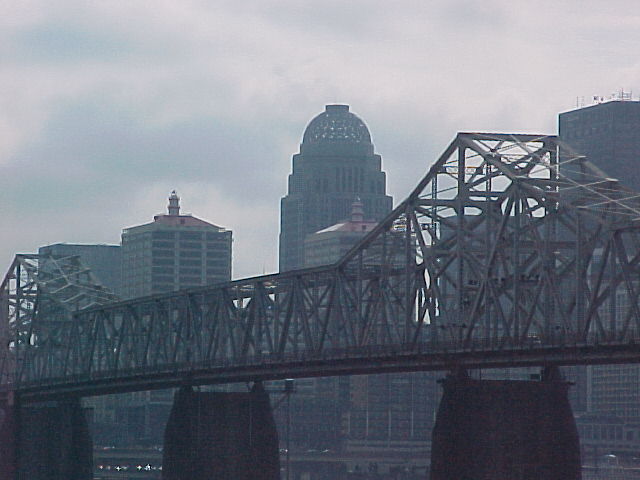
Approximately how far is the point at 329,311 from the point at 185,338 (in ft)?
85.0

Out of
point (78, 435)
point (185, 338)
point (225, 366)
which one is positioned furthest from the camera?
point (78, 435)

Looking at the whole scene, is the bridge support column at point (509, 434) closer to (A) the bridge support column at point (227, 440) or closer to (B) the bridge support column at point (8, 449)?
(A) the bridge support column at point (227, 440)

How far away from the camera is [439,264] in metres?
132

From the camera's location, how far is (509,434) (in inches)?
4722

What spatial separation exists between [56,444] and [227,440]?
41.1 m

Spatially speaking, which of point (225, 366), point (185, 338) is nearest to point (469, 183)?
point (225, 366)

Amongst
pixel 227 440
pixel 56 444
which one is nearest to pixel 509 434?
pixel 227 440

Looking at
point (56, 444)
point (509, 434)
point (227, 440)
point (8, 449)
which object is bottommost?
point (509, 434)

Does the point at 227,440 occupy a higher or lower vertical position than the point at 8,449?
lower

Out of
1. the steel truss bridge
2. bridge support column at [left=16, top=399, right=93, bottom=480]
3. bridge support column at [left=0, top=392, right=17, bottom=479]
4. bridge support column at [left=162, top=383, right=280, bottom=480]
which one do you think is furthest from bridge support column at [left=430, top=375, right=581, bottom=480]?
bridge support column at [left=0, top=392, right=17, bottom=479]

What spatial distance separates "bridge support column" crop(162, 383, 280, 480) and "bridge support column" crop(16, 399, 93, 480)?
32613 mm

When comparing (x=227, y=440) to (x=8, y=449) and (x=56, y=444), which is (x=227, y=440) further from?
(x=8, y=449)

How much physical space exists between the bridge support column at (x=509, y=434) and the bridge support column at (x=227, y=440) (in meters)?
30.4

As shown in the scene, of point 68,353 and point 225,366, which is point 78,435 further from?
point 225,366
